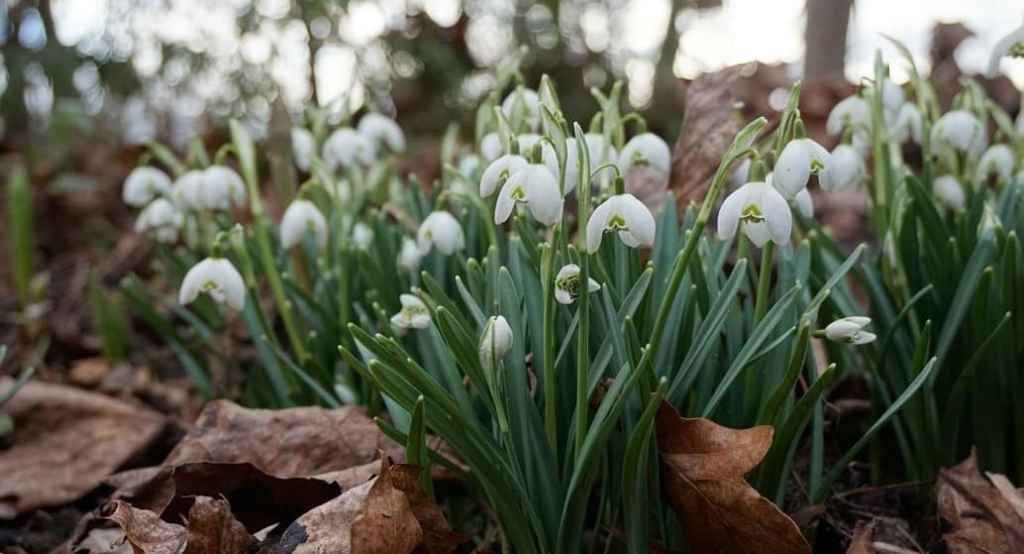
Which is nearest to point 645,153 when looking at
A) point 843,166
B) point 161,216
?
point 843,166

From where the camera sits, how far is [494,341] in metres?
1.22

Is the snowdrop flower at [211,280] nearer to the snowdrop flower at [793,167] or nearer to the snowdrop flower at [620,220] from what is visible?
the snowdrop flower at [620,220]

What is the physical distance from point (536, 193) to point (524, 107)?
554 millimetres

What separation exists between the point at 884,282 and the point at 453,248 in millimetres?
766

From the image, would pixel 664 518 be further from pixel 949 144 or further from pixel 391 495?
pixel 949 144

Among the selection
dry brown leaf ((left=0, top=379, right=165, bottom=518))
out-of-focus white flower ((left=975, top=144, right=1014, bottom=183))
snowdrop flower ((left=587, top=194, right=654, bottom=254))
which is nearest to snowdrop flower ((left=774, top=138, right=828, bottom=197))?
snowdrop flower ((left=587, top=194, right=654, bottom=254))

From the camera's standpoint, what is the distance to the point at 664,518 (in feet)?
4.58

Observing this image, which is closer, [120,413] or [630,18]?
[120,413]

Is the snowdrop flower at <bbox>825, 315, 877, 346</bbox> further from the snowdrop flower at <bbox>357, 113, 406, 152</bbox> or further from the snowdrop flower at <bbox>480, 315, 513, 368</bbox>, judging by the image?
the snowdrop flower at <bbox>357, 113, 406, 152</bbox>

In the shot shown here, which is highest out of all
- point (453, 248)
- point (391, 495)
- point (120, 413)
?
point (453, 248)

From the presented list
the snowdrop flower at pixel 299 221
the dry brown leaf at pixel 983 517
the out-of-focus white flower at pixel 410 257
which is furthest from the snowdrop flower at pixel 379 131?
the dry brown leaf at pixel 983 517

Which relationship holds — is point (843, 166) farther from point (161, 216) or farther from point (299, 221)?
point (161, 216)

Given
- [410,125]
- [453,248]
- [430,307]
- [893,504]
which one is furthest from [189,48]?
[893,504]

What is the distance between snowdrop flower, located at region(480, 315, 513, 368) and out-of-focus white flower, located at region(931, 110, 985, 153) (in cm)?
108
